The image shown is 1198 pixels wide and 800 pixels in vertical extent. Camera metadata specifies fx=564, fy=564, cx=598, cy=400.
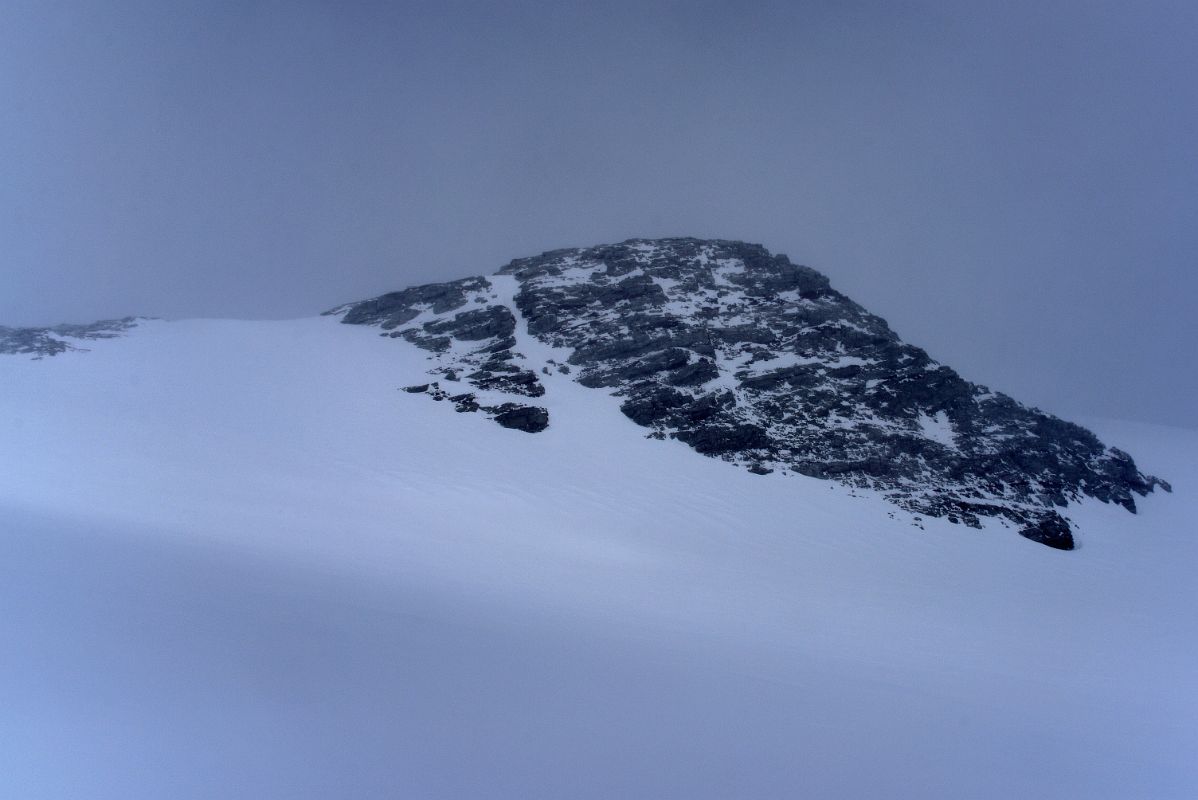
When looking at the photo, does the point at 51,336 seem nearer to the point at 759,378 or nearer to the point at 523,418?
the point at 523,418

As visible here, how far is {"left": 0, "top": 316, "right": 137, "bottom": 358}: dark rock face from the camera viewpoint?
1227 inches

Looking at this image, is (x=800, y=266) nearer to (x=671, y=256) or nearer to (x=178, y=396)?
(x=671, y=256)

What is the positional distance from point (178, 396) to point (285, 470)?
11278 mm

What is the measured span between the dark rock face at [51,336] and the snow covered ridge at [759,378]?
15.6 metres

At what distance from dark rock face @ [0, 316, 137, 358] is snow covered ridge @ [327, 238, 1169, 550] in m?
15.6

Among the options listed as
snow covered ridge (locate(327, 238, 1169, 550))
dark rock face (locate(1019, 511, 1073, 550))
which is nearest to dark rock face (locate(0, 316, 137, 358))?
snow covered ridge (locate(327, 238, 1169, 550))

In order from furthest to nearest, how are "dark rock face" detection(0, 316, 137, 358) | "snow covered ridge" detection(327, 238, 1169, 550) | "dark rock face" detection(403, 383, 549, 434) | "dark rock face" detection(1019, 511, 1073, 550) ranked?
"dark rock face" detection(0, 316, 137, 358)
"dark rock face" detection(403, 383, 549, 434)
"snow covered ridge" detection(327, 238, 1169, 550)
"dark rock face" detection(1019, 511, 1073, 550)

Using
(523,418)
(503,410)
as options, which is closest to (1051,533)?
(523,418)

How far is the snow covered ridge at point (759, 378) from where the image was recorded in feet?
99.0

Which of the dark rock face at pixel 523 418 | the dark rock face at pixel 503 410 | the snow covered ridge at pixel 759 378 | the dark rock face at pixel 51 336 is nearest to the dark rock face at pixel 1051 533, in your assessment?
the snow covered ridge at pixel 759 378

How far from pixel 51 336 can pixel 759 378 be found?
4443cm

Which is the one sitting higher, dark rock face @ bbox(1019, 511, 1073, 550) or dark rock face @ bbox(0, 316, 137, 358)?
dark rock face @ bbox(0, 316, 137, 358)

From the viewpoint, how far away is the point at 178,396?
27.3m

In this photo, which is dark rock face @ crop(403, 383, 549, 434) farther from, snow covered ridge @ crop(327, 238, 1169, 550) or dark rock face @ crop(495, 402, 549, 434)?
snow covered ridge @ crop(327, 238, 1169, 550)
